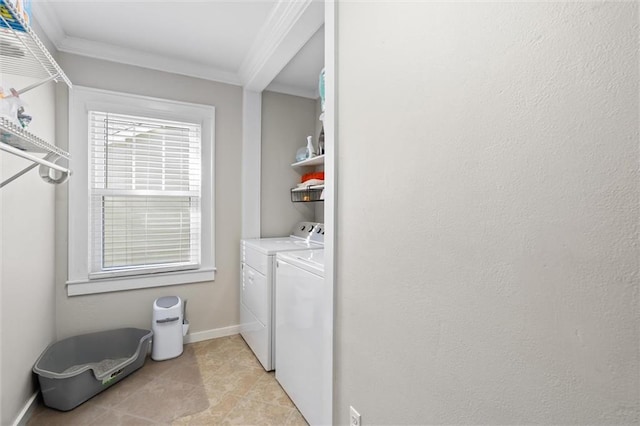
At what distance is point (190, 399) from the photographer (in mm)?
1903

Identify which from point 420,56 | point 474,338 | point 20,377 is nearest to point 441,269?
point 474,338

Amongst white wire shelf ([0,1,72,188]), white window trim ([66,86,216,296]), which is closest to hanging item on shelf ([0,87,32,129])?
white wire shelf ([0,1,72,188])

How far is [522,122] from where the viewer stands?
0.71 meters

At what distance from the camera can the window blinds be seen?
2.39m

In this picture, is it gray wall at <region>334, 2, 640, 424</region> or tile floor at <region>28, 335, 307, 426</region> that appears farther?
tile floor at <region>28, 335, 307, 426</region>

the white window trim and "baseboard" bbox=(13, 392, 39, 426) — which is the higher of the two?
the white window trim

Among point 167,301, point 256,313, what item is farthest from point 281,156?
point 167,301

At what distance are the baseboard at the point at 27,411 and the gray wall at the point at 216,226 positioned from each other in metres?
0.53

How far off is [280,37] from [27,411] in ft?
8.82

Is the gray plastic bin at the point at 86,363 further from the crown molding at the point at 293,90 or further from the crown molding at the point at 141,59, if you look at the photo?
the crown molding at the point at 293,90

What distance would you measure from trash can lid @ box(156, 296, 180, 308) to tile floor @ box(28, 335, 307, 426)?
16.4 inches

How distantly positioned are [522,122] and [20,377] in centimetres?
258

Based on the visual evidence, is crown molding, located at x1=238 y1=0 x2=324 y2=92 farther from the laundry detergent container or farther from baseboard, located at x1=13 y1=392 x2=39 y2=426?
baseboard, located at x1=13 y1=392 x2=39 y2=426

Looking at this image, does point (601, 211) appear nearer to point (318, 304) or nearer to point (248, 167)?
point (318, 304)
